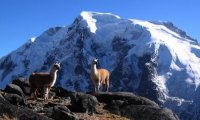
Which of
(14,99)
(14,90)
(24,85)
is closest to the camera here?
(14,99)

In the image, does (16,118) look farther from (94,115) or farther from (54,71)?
(54,71)

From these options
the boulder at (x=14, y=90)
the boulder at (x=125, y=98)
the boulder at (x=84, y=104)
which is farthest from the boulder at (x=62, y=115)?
the boulder at (x=14, y=90)

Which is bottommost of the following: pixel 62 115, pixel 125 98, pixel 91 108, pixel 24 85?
pixel 62 115

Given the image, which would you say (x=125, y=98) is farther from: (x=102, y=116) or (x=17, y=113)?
(x=17, y=113)

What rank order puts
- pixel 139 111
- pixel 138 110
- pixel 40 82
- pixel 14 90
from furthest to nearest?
pixel 40 82 < pixel 14 90 < pixel 138 110 < pixel 139 111

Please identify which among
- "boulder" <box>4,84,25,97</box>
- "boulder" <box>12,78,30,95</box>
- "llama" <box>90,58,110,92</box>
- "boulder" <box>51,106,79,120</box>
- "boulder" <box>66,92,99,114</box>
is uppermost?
"llama" <box>90,58,110,92</box>

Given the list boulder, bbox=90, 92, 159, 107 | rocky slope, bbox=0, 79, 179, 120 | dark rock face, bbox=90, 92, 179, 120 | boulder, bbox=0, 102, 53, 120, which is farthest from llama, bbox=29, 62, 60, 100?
boulder, bbox=0, 102, 53, 120

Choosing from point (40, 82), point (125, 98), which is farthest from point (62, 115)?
point (40, 82)

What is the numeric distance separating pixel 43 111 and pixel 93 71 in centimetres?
1623

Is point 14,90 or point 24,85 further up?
point 24,85

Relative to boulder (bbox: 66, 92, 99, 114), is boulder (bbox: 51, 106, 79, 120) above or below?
below

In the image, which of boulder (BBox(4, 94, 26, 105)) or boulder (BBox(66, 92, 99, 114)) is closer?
boulder (BBox(4, 94, 26, 105))

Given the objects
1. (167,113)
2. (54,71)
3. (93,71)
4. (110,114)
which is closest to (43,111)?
(110,114)

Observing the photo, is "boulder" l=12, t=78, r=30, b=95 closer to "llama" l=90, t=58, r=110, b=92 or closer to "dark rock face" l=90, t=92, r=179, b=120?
"llama" l=90, t=58, r=110, b=92
